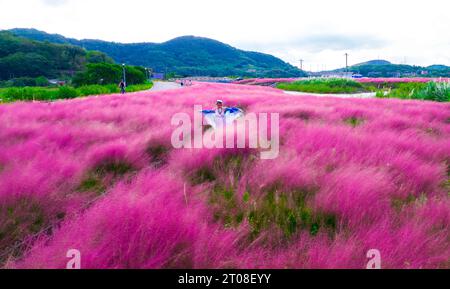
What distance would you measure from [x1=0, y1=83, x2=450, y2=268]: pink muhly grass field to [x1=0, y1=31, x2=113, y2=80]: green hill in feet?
313

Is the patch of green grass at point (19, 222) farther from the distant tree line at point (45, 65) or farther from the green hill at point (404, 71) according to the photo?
the green hill at point (404, 71)

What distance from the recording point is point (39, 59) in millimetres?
88875

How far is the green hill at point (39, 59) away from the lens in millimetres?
83812

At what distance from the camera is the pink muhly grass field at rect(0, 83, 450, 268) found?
1.64 metres

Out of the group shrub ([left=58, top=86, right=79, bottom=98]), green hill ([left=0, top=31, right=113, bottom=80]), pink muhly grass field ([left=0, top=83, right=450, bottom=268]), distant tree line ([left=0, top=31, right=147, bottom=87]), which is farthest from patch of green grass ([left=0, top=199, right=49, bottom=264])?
green hill ([left=0, top=31, right=113, bottom=80])

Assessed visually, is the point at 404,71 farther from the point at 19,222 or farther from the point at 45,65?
the point at 45,65

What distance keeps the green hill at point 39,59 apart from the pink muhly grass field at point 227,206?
313 ft

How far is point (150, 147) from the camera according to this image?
14.9 feet

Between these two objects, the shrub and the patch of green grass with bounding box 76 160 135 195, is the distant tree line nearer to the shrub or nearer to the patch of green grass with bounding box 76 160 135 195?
the shrub

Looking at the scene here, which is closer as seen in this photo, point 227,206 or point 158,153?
point 227,206

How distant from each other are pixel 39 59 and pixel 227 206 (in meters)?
110

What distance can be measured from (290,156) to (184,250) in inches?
91.3

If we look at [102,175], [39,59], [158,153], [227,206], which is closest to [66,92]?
[158,153]
